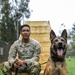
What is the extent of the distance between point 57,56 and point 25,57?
0.88 meters

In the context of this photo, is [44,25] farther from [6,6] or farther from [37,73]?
[6,6]

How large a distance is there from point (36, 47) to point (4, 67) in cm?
87

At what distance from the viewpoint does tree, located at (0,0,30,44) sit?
148 ft

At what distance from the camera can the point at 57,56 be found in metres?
7.67

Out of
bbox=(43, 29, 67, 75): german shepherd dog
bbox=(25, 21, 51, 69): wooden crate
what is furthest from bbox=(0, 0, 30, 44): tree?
bbox=(43, 29, 67, 75): german shepherd dog

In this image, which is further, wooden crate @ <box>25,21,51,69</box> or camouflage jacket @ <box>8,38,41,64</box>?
wooden crate @ <box>25,21,51,69</box>

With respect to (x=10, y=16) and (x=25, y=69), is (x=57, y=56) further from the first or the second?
(x=10, y=16)

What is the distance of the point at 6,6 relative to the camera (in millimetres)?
45031

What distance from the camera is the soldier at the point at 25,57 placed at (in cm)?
782

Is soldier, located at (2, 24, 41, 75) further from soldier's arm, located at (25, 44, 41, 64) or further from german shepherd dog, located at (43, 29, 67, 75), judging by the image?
german shepherd dog, located at (43, 29, 67, 75)

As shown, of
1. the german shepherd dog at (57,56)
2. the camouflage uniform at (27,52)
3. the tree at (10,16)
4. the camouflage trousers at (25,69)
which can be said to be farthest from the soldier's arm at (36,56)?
the tree at (10,16)

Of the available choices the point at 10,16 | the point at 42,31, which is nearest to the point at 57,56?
the point at 42,31

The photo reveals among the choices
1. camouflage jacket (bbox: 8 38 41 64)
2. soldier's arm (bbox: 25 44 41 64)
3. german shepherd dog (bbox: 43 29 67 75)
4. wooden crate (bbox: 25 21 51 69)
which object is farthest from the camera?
wooden crate (bbox: 25 21 51 69)

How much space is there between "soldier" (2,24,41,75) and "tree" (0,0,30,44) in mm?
36433
